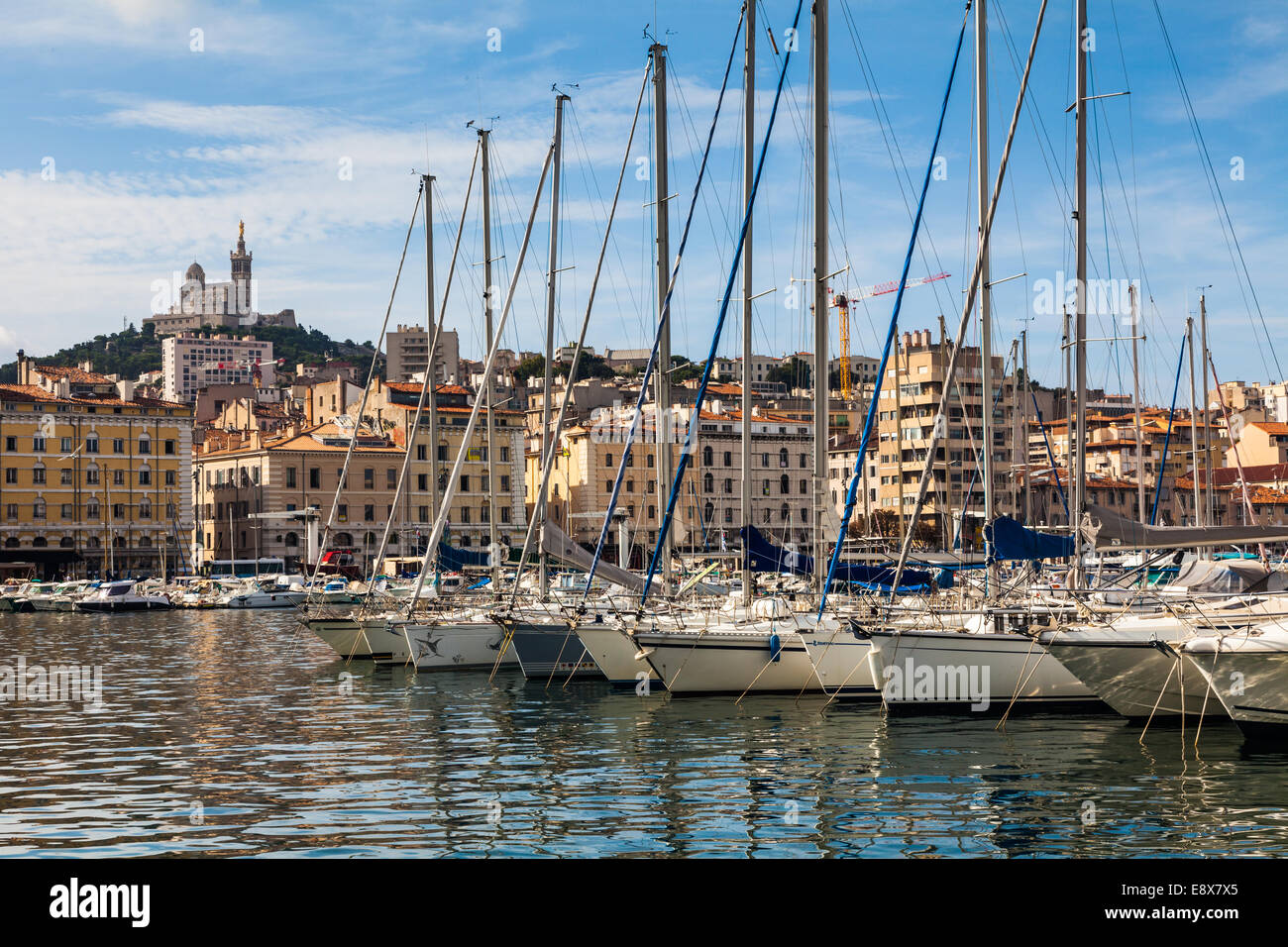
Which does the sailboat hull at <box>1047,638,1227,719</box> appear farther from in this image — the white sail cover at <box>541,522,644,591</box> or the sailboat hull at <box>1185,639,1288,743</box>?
the white sail cover at <box>541,522,644,591</box>

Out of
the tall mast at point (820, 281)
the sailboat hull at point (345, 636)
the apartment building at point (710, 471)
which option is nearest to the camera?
the tall mast at point (820, 281)

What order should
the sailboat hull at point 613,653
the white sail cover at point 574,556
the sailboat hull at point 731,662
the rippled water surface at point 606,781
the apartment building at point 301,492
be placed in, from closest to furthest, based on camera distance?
the rippled water surface at point 606,781 → the sailboat hull at point 731,662 → the sailboat hull at point 613,653 → the white sail cover at point 574,556 → the apartment building at point 301,492

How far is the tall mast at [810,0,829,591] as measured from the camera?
26.0m

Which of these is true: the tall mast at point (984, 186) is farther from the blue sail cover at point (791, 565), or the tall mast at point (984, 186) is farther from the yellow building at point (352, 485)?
the yellow building at point (352, 485)

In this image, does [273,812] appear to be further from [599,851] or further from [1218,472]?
[1218,472]

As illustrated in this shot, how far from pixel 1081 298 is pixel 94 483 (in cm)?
10046

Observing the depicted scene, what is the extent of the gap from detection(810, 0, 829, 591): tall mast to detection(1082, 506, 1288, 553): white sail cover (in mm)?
→ 4531

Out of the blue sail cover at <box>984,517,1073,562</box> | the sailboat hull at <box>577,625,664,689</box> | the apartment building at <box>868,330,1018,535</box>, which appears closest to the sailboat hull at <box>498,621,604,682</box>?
the sailboat hull at <box>577,625,664,689</box>

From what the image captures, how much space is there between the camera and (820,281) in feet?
88.9

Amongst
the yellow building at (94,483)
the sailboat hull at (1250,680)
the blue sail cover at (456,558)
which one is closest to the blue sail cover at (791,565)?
the sailboat hull at (1250,680)

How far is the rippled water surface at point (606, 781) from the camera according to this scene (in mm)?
14461

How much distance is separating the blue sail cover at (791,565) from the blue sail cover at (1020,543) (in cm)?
293
